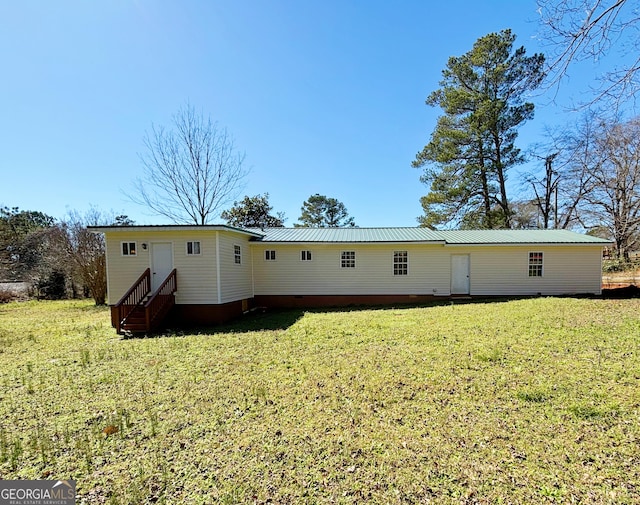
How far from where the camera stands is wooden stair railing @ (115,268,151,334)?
30.7 ft

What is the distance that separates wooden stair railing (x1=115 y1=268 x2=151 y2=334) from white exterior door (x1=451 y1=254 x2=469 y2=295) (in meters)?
12.7

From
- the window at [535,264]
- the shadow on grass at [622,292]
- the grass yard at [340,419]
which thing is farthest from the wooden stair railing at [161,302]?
the shadow on grass at [622,292]

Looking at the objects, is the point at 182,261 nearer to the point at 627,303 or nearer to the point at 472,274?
the point at 472,274

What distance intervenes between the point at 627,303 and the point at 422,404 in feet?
39.3

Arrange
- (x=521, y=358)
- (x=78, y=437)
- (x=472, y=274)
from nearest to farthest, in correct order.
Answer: (x=78, y=437) → (x=521, y=358) → (x=472, y=274)

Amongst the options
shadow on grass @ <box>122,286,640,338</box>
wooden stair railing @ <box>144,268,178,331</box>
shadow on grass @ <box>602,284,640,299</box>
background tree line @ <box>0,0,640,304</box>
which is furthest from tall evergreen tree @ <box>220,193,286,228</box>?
shadow on grass @ <box>602,284,640,299</box>

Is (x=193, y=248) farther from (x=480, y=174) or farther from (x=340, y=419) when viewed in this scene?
(x=480, y=174)

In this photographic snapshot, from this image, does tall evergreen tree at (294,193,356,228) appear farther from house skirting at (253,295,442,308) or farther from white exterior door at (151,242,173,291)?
white exterior door at (151,242,173,291)

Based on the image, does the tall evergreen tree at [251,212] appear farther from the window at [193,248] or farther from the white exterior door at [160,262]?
the window at [193,248]

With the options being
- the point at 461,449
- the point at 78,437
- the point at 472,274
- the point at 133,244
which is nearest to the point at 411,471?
the point at 461,449

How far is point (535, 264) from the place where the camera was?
13953 mm

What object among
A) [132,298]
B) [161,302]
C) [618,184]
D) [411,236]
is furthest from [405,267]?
[618,184]

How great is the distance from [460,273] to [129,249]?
45.2 ft

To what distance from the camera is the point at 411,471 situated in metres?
2.75
